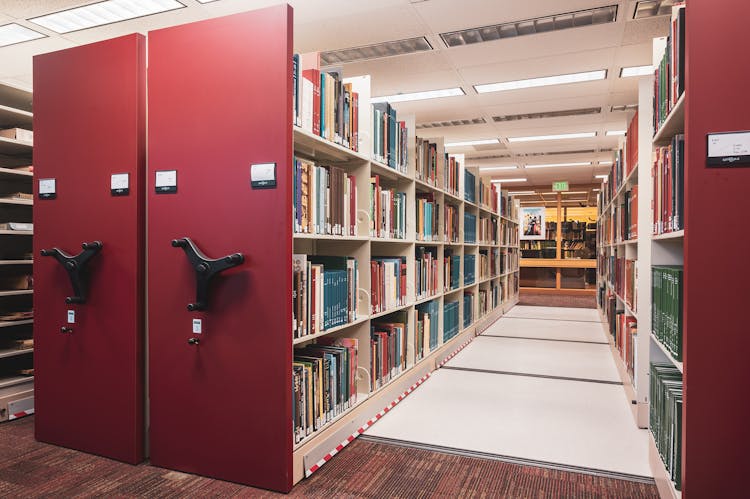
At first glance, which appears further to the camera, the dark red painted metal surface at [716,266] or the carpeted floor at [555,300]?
the carpeted floor at [555,300]

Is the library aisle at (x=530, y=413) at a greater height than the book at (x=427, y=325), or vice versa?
the book at (x=427, y=325)

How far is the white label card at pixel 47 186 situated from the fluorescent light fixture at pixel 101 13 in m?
2.10

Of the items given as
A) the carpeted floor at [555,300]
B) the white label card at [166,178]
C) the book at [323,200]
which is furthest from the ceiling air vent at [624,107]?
the white label card at [166,178]

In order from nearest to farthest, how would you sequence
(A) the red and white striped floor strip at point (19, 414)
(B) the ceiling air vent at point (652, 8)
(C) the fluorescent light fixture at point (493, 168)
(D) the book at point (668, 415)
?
1. (D) the book at point (668, 415)
2. (A) the red and white striped floor strip at point (19, 414)
3. (B) the ceiling air vent at point (652, 8)
4. (C) the fluorescent light fixture at point (493, 168)

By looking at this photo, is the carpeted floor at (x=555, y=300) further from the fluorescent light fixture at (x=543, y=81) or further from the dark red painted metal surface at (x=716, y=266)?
the dark red painted metal surface at (x=716, y=266)

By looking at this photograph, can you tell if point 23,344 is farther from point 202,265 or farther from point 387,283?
point 387,283

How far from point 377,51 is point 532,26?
1.49 metres

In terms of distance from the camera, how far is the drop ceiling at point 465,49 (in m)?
Result: 4.02

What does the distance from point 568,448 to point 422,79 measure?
14.1 ft

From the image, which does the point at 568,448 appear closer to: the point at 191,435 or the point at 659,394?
the point at 659,394

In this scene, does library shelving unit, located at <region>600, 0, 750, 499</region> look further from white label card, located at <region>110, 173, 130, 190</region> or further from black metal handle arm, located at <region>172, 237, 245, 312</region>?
white label card, located at <region>110, 173, 130, 190</region>

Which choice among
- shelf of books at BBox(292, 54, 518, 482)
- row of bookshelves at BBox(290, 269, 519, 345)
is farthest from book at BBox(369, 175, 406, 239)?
row of bookshelves at BBox(290, 269, 519, 345)

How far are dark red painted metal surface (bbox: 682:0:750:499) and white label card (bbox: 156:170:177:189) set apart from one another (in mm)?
2114

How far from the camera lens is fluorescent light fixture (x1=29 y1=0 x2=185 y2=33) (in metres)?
4.02
